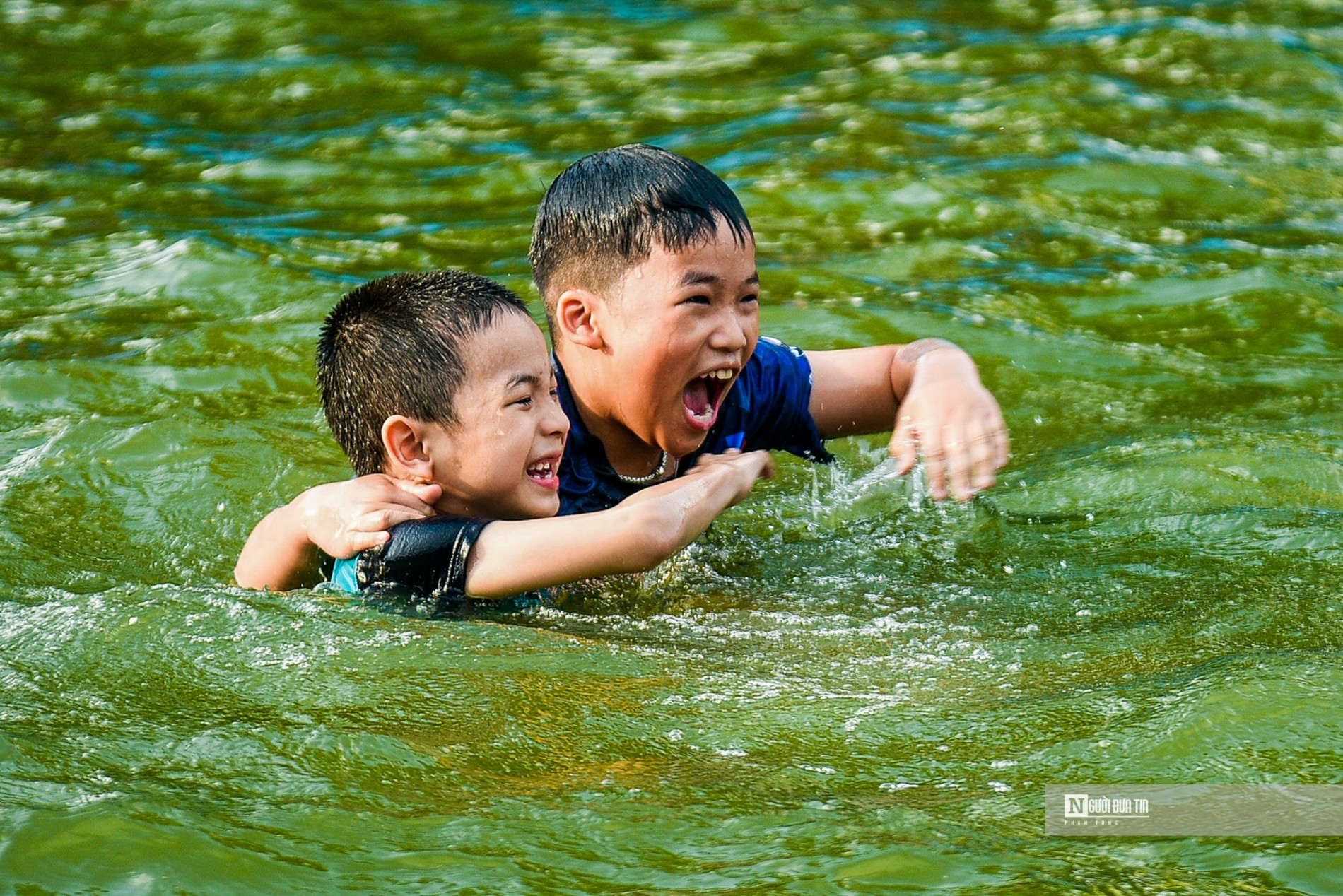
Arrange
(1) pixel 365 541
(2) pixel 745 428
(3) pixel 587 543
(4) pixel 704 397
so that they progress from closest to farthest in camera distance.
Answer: (3) pixel 587 543, (1) pixel 365 541, (4) pixel 704 397, (2) pixel 745 428

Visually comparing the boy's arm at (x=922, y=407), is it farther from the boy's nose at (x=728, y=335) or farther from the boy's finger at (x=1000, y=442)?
the boy's nose at (x=728, y=335)

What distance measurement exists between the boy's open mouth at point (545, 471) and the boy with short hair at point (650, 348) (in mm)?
274

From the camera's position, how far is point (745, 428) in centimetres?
470

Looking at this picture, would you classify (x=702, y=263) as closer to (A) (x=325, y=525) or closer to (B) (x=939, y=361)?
(B) (x=939, y=361)

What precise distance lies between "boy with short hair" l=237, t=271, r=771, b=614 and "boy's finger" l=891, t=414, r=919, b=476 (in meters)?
0.36

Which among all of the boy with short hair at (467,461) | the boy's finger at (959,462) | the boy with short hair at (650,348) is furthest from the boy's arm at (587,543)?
the boy's finger at (959,462)

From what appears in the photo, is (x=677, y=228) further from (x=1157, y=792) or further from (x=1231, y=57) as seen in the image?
(x=1231, y=57)

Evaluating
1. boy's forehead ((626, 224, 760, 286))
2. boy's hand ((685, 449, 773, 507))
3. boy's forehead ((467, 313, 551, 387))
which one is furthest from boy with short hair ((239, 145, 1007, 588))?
boy's forehead ((467, 313, 551, 387))

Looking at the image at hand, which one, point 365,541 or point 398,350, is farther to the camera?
point 398,350

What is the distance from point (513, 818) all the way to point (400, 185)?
20.1 feet

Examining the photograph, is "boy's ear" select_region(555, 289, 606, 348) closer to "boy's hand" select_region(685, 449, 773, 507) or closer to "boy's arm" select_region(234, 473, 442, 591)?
"boy's hand" select_region(685, 449, 773, 507)

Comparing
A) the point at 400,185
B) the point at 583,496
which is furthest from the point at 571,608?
the point at 400,185

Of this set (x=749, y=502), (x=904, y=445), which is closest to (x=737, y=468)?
(x=904, y=445)

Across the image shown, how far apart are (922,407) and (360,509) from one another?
4.84 feet
